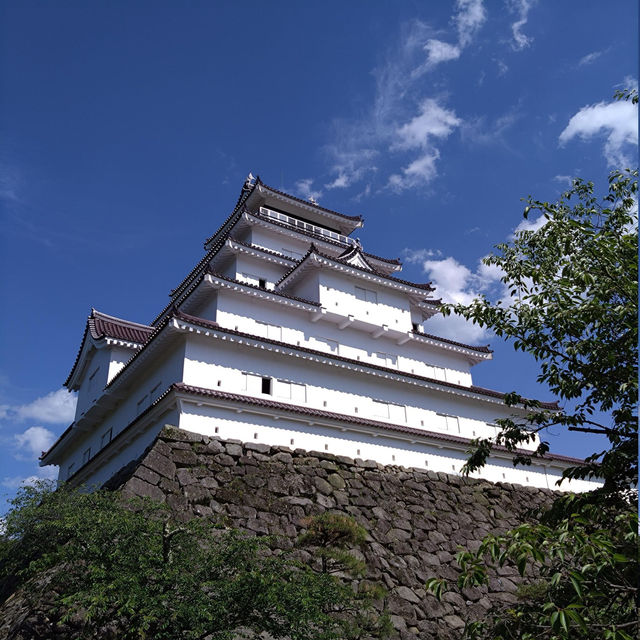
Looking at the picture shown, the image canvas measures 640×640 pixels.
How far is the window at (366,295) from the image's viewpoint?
2570 cm

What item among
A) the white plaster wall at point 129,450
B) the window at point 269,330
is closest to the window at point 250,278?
the window at point 269,330

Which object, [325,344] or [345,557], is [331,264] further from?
[345,557]

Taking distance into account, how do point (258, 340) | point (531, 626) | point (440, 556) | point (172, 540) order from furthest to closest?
point (258, 340), point (440, 556), point (172, 540), point (531, 626)

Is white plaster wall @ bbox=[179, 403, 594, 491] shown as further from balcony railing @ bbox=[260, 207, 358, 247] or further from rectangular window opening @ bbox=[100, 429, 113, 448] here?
balcony railing @ bbox=[260, 207, 358, 247]

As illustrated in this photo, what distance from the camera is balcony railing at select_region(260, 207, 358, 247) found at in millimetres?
30375

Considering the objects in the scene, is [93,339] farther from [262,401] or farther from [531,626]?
[531,626]

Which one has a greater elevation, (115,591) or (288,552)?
(288,552)

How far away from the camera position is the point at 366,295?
84.9ft

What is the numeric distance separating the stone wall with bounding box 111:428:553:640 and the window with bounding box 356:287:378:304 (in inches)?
318

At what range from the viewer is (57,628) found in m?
11.3

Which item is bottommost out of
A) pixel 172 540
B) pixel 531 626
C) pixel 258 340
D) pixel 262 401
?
pixel 531 626

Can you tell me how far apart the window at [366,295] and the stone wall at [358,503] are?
8080 mm

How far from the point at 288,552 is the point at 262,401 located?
5.19 metres

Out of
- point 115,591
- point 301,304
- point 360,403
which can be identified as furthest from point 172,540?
point 301,304
